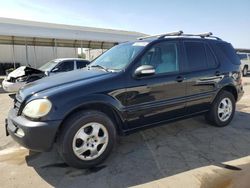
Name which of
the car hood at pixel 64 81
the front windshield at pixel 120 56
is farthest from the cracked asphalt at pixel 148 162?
the front windshield at pixel 120 56

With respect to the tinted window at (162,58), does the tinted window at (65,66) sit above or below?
below

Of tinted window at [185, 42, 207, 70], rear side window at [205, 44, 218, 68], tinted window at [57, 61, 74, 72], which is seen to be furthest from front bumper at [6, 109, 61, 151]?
tinted window at [57, 61, 74, 72]

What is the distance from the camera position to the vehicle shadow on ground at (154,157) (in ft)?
10.8

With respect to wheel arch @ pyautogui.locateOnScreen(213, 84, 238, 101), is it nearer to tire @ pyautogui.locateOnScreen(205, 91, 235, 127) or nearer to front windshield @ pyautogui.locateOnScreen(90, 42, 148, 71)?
tire @ pyautogui.locateOnScreen(205, 91, 235, 127)

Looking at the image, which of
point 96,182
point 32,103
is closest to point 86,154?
point 96,182

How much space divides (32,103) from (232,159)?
304cm

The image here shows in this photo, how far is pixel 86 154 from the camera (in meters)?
3.53

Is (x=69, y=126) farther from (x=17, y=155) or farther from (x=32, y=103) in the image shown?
(x=17, y=155)

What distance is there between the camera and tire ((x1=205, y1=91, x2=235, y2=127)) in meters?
5.08

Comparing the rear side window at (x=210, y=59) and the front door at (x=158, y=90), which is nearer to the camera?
the front door at (x=158, y=90)

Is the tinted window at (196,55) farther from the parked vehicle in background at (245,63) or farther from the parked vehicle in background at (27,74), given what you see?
the parked vehicle in background at (245,63)

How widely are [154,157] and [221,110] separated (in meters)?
2.16

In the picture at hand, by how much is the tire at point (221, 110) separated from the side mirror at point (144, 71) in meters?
1.99

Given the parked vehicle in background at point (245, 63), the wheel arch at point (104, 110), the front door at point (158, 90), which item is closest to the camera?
the wheel arch at point (104, 110)
